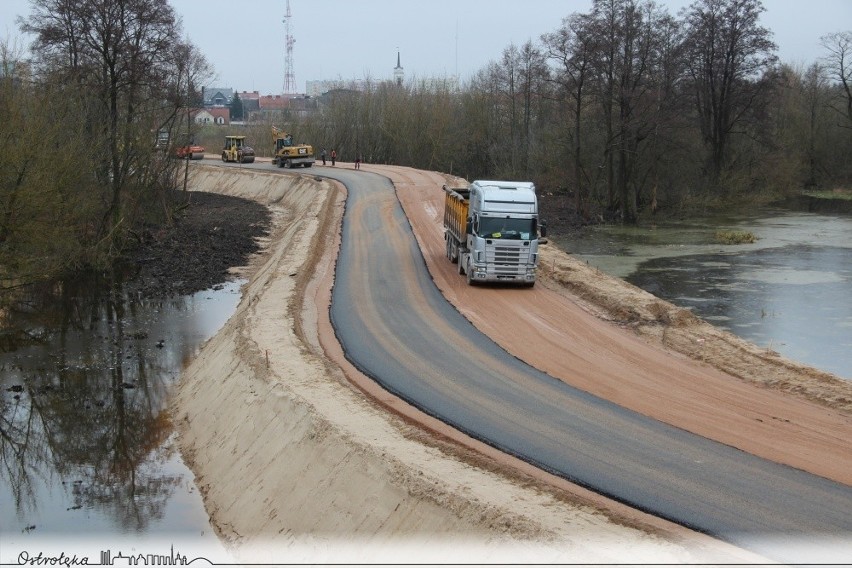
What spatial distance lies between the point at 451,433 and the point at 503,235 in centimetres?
1421

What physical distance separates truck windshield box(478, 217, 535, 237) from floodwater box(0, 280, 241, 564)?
33.6 feet

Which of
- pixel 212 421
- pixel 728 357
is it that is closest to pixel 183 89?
pixel 212 421

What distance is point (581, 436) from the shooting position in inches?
660

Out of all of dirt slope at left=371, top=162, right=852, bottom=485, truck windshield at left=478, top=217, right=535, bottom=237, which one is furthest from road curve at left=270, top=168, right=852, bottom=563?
truck windshield at left=478, top=217, right=535, bottom=237

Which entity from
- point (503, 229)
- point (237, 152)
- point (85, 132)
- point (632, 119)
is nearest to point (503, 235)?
point (503, 229)

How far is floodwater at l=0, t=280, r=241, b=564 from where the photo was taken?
54.2 ft

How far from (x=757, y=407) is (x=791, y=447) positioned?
2.71m

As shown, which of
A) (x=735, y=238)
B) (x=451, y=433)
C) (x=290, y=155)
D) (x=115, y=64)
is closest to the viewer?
(x=451, y=433)

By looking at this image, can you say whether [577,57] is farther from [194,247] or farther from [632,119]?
[194,247]

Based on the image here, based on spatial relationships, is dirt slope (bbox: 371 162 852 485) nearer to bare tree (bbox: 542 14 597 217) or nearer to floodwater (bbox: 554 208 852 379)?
floodwater (bbox: 554 208 852 379)

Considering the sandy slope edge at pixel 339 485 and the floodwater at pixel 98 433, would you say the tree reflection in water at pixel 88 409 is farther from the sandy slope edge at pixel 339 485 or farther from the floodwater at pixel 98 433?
the sandy slope edge at pixel 339 485

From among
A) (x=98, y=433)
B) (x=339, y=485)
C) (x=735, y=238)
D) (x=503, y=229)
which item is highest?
(x=503, y=229)

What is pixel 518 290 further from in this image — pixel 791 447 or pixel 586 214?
pixel 586 214

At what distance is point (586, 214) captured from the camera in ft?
226
